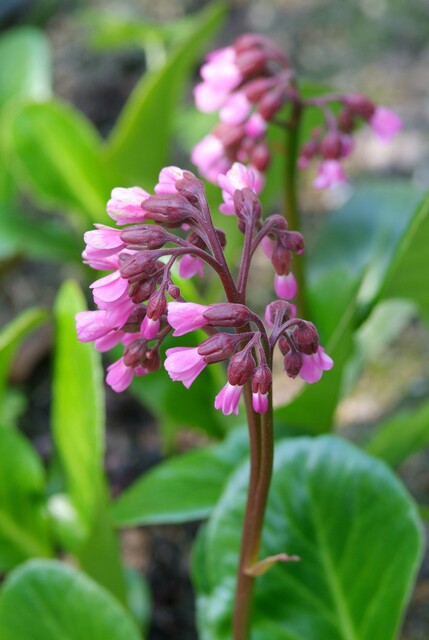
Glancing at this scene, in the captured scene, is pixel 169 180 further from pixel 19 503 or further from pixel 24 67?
pixel 24 67

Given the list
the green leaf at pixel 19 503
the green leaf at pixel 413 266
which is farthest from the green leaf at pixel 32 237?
the green leaf at pixel 413 266

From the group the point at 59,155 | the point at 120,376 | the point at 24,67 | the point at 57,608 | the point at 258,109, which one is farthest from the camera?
the point at 24,67

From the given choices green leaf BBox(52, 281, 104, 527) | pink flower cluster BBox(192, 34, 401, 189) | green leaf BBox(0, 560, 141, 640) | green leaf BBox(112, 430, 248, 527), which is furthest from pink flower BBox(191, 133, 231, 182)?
green leaf BBox(0, 560, 141, 640)

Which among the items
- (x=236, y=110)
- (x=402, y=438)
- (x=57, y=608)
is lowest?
(x=402, y=438)

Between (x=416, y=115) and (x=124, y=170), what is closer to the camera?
(x=124, y=170)

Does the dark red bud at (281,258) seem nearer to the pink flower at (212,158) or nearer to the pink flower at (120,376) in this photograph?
the pink flower at (120,376)

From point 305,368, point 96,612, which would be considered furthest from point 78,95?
point 305,368

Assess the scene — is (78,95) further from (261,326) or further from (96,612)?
(261,326)

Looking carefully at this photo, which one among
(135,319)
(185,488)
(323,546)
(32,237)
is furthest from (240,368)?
(32,237)

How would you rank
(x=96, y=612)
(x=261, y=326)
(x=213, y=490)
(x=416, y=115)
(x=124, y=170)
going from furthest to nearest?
(x=416, y=115)
(x=124, y=170)
(x=213, y=490)
(x=96, y=612)
(x=261, y=326)
